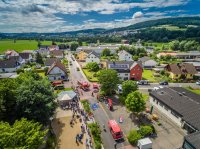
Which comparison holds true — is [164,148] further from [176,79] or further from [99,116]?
[176,79]

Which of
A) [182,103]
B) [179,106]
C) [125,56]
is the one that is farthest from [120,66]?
[125,56]

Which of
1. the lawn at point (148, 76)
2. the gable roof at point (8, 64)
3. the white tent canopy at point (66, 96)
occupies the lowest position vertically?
the lawn at point (148, 76)

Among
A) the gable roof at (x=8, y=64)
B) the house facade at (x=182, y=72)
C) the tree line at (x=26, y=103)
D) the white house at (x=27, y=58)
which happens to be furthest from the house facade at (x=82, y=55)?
the tree line at (x=26, y=103)

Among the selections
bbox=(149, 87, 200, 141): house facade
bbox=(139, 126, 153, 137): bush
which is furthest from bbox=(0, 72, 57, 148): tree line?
bbox=(149, 87, 200, 141): house facade

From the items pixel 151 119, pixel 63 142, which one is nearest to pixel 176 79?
pixel 151 119

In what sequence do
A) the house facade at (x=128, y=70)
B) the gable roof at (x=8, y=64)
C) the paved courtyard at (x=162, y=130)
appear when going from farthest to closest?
the gable roof at (x=8, y=64)
the house facade at (x=128, y=70)
the paved courtyard at (x=162, y=130)

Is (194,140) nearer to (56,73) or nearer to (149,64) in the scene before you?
(56,73)

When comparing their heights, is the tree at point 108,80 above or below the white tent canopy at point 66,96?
above

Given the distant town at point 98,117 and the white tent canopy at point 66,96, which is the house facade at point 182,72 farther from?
the white tent canopy at point 66,96
